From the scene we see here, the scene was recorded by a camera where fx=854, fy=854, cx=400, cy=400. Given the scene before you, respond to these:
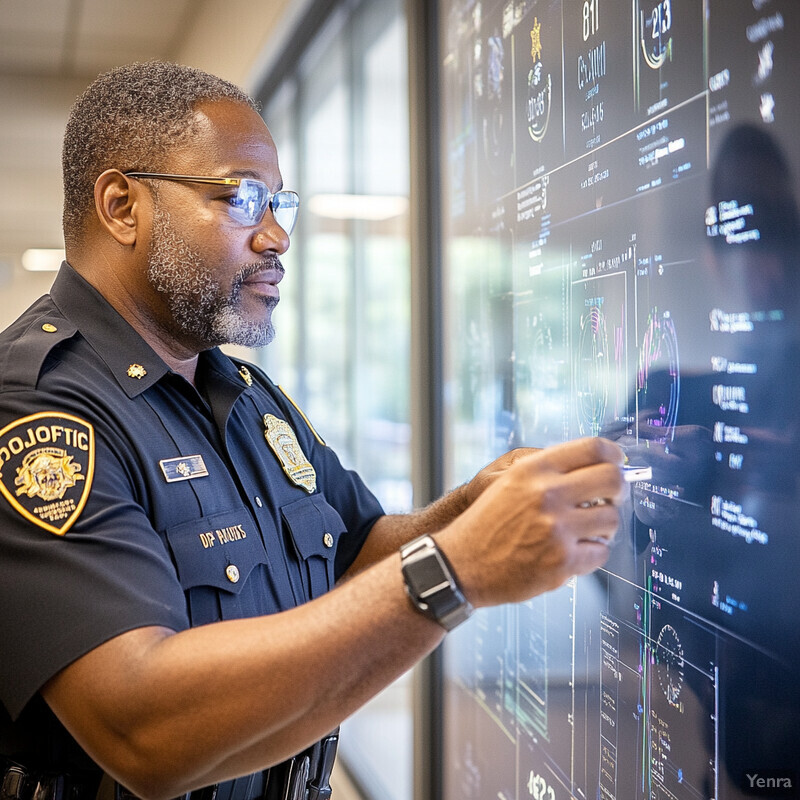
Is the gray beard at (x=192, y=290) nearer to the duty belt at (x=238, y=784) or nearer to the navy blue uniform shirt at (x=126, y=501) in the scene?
the navy blue uniform shirt at (x=126, y=501)

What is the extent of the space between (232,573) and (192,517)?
0.30 ft

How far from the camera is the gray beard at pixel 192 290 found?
48.9 inches

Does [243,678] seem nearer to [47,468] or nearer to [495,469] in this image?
[47,468]

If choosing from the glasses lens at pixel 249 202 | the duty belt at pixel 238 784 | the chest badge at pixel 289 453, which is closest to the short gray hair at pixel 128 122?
the glasses lens at pixel 249 202

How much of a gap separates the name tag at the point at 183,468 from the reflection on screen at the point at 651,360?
0.57 metres

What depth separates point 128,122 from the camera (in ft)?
4.23

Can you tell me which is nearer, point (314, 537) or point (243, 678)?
point (243, 678)

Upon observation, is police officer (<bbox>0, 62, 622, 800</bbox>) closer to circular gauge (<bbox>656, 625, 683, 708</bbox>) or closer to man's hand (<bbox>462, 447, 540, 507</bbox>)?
man's hand (<bbox>462, 447, 540, 507</bbox>)

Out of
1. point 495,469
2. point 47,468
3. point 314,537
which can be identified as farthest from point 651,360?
Result: point 47,468

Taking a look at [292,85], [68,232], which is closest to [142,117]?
[68,232]

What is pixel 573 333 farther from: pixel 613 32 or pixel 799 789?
pixel 799 789

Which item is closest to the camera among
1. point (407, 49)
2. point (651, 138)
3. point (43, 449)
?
point (43, 449)

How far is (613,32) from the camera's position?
3.79 ft

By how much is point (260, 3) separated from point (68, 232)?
88.3 inches
